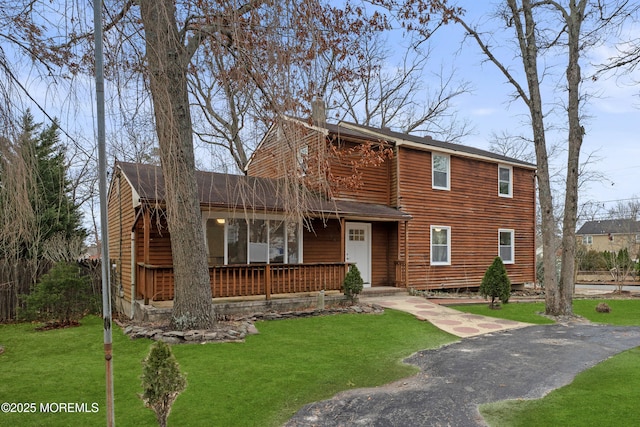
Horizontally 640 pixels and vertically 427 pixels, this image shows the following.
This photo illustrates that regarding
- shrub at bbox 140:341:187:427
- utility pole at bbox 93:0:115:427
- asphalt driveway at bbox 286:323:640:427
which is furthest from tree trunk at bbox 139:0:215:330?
asphalt driveway at bbox 286:323:640:427

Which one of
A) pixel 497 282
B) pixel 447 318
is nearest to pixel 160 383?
pixel 447 318

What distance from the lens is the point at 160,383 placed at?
331 centimetres

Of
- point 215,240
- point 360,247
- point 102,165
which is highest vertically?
point 102,165

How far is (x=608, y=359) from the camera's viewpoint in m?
6.68

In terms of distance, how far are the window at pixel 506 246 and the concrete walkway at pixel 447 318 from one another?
636 cm

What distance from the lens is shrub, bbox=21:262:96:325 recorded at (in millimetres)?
9680

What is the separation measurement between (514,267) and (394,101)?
13.5 metres

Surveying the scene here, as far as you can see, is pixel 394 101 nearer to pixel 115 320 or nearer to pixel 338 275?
pixel 338 275

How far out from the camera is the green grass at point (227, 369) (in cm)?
438

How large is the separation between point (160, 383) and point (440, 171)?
46.6 feet

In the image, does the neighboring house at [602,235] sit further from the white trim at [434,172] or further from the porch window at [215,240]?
the porch window at [215,240]

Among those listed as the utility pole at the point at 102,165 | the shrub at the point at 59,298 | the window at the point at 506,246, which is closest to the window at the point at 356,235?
the window at the point at 506,246

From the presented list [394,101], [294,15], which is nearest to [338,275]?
[294,15]

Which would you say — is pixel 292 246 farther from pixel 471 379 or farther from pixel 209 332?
pixel 471 379
